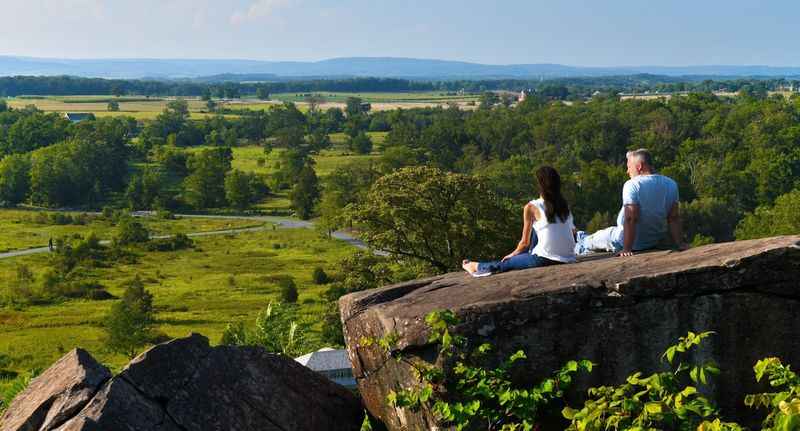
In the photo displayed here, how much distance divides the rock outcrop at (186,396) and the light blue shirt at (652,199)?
5251mm

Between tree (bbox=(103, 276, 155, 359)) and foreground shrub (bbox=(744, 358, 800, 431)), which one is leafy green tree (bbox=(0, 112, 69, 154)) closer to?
tree (bbox=(103, 276, 155, 359))

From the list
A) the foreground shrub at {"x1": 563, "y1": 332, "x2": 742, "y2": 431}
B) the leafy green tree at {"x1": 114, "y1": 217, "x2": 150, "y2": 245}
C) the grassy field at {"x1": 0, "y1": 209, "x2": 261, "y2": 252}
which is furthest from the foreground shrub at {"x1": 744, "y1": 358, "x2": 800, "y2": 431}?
the grassy field at {"x1": 0, "y1": 209, "x2": 261, "y2": 252}

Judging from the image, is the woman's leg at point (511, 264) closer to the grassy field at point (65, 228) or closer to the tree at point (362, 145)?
the grassy field at point (65, 228)

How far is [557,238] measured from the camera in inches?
470

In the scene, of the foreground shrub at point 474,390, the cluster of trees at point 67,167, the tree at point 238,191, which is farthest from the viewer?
the cluster of trees at point 67,167

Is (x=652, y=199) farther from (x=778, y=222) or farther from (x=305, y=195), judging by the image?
(x=305, y=195)

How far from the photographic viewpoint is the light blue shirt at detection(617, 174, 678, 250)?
476 inches

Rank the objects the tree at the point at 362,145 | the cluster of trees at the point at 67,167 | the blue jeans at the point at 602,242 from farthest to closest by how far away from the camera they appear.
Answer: the tree at the point at 362,145 < the cluster of trees at the point at 67,167 < the blue jeans at the point at 602,242

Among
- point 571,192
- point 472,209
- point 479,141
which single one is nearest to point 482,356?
point 472,209

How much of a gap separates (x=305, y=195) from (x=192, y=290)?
4137 cm

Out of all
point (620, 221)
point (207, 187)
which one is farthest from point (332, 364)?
point (207, 187)

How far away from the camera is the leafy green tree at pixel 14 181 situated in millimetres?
116375

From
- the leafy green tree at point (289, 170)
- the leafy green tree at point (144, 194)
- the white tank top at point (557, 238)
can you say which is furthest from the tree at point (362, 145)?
the white tank top at point (557, 238)

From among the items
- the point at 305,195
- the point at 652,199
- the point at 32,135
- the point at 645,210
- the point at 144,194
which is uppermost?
the point at 652,199
